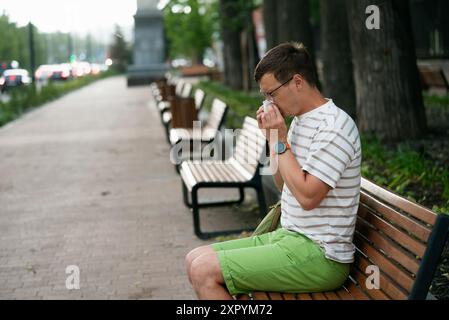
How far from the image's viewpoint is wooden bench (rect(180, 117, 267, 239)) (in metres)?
6.10

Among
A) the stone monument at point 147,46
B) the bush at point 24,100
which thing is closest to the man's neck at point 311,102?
the bush at point 24,100

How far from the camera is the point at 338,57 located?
10.8 metres

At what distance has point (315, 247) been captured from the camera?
311 centimetres

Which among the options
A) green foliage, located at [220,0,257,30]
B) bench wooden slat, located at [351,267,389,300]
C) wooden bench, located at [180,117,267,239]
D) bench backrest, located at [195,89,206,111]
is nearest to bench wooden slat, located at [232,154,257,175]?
wooden bench, located at [180,117,267,239]

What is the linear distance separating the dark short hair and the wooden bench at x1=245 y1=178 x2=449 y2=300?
0.70 m

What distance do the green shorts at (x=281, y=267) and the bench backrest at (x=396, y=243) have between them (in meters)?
0.20

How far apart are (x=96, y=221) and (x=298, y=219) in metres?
4.20

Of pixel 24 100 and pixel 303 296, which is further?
pixel 24 100

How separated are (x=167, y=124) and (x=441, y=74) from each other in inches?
209

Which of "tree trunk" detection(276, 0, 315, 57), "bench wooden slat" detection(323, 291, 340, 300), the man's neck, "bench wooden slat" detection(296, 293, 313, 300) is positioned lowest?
"bench wooden slat" detection(323, 291, 340, 300)

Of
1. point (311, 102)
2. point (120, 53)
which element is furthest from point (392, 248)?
point (120, 53)

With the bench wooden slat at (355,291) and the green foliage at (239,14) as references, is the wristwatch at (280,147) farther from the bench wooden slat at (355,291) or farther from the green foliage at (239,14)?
the green foliage at (239,14)

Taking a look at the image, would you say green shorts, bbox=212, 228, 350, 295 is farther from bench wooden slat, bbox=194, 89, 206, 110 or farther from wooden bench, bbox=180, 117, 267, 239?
bench wooden slat, bbox=194, 89, 206, 110

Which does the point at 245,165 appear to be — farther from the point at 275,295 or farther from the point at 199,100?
the point at 199,100
